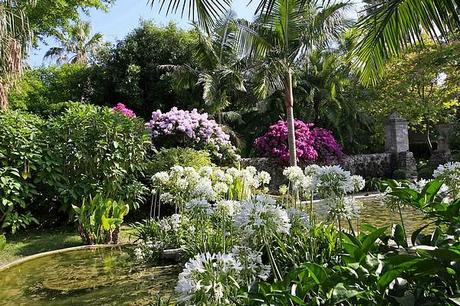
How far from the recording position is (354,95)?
63.4 feet

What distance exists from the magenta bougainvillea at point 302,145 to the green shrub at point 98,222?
895 centimetres

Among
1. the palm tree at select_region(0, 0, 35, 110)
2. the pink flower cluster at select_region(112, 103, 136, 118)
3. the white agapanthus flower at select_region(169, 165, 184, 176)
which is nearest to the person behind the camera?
the white agapanthus flower at select_region(169, 165, 184, 176)

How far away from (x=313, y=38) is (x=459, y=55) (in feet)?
21.0

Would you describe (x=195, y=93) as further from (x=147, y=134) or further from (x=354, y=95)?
(x=147, y=134)

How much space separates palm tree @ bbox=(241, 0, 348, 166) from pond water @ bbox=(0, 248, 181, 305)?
7.33 metres

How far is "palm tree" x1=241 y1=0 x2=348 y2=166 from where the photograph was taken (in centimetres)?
1145

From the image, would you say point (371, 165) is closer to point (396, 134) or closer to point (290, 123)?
point (396, 134)

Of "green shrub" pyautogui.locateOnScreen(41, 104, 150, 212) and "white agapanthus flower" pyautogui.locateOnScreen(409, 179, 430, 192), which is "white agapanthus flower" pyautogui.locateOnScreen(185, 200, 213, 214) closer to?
"white agapanthus flower" pyautogui.locateOnScreen(409, 179, 430, 192)

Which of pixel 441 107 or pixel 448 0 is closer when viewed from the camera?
pixel 448 0

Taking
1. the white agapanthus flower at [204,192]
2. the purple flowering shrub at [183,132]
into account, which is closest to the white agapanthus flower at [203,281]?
the white agapanthus flower at [204,192]

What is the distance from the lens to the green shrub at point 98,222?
6496 mm

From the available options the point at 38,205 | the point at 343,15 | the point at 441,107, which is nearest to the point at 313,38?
the point at 343,15

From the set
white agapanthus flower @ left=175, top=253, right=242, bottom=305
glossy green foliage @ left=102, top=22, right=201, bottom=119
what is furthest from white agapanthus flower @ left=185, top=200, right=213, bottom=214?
glossy green foliage @ left=102, top=22, right=201, bottom=119

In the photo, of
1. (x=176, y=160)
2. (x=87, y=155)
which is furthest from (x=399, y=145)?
(x=87, y=155)
